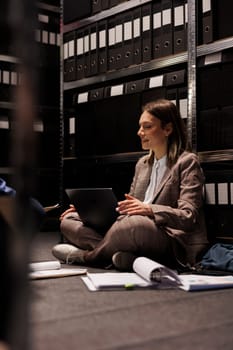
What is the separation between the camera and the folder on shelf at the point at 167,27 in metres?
2.59

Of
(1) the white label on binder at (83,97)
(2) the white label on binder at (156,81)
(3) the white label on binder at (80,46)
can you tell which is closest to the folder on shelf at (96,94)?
(1) the white label on binder at (83,97)

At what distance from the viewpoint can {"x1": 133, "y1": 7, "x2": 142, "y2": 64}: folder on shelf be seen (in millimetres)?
2752

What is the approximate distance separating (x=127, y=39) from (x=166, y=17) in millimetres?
288

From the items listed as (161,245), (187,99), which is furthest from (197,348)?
(187,99)

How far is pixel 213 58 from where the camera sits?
2404 mm

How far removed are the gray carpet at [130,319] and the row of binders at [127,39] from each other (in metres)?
1.38

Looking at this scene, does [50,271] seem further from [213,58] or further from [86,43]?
[86,43]

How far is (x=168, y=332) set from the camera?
1.18 m

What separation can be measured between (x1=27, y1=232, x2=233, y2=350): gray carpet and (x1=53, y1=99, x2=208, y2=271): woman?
39cm

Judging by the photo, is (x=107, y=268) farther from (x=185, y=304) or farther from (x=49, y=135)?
(x=49, y=135)

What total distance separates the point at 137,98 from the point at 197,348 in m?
1.84

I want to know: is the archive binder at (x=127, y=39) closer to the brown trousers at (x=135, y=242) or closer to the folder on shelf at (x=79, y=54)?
the folder on shelf at (x=79, y=54)

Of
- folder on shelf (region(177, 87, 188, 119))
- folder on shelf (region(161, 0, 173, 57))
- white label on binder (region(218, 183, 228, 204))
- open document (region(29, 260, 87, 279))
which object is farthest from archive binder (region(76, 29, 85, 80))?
open document (region(29, 260, 87, 279))

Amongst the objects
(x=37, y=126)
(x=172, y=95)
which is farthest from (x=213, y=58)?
(x=37, y=126)
